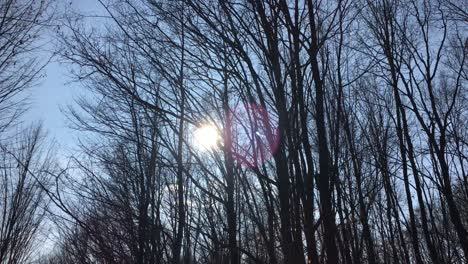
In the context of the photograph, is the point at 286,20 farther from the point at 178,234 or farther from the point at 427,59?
the point at 427,59

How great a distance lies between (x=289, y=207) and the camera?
3252 millimetres

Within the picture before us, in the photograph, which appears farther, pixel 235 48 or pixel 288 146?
pixel 235 48

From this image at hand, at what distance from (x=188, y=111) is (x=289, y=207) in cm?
183

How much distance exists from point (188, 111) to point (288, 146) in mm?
1588

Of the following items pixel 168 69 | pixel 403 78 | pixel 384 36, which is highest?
pixel 384 36

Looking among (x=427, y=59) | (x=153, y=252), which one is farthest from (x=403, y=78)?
(x=153, y=252)

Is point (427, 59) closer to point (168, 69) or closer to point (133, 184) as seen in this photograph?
point (168, 69)

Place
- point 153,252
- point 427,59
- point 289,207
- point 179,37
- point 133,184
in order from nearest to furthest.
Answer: point 289,207, point 179,37, point 153,252, point 133,184, point 427,59

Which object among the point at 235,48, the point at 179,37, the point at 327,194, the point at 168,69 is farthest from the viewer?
the point at 168,69

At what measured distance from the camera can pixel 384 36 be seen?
8.58 m

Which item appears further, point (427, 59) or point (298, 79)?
point (427, 59)

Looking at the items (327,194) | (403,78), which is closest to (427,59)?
(403,78)

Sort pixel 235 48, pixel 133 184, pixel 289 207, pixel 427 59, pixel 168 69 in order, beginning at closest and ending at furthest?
pixel 289 207, pixel 235 48, pixel 168 69, pixel 133 184, pixel 427 59

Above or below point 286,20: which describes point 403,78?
above
